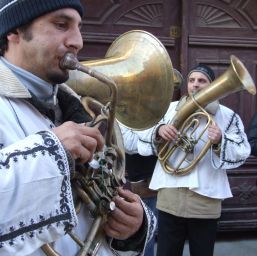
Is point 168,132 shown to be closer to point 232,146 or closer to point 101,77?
point 232,146

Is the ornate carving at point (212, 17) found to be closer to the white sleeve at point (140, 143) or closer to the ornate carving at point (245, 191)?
the ornate carving at point (245, 191)

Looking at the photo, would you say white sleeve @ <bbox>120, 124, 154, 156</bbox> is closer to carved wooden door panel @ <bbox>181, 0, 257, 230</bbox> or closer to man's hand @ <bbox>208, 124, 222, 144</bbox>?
man's hand @ <bbox>208, 124, 222, 144</bbox>

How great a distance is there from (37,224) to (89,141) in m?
0.22

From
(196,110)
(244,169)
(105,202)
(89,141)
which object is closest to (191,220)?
(196,110)

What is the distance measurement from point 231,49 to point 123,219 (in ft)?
11.5

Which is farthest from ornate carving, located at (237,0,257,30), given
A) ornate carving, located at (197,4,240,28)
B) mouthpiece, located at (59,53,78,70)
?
mouthpiece, located at (59,53,78,70)

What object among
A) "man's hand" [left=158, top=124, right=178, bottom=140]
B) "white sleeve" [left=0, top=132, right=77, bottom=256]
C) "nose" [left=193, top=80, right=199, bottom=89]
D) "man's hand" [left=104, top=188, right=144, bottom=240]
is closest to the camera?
"white sleeve" [left=0, top=132, right=77, bottom=256]

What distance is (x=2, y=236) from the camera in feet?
3.45

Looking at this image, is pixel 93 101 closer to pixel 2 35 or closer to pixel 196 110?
pixel 2 35

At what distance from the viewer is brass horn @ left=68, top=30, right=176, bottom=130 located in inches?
73.8

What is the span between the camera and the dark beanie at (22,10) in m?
1.27

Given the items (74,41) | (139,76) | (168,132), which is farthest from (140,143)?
(74,41)

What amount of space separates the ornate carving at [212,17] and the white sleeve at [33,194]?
360 centimetres

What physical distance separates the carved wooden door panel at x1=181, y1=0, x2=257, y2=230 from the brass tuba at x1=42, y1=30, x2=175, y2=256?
2.42 m
